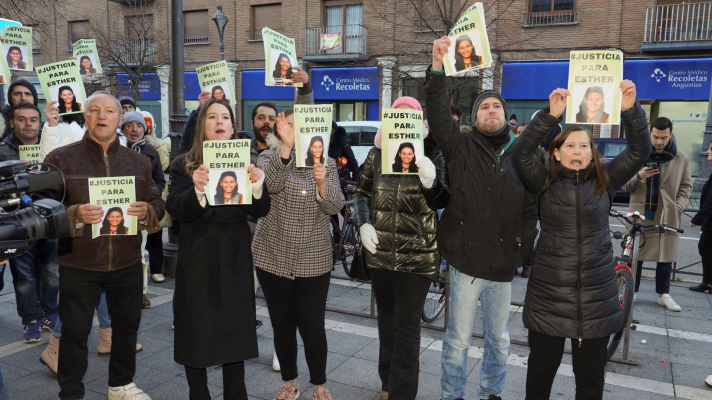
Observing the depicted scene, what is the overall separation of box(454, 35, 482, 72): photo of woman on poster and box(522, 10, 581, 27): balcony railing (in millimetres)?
17259

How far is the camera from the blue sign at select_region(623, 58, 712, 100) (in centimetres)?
1695

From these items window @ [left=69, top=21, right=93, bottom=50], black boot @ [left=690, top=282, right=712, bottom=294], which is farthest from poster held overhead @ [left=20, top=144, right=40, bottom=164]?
window @ [left=69, top=21, right=93, bottom=50]

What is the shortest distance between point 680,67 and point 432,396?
57.4 ft

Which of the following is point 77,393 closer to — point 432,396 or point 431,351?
point 432,396

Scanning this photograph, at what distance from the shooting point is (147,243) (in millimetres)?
6406

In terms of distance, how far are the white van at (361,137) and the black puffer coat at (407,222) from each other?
11.7 meters

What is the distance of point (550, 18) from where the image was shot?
1869cm

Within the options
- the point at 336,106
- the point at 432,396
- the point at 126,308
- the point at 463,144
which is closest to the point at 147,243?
the point at 126,308

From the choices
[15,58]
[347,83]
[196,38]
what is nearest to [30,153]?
[15,58]

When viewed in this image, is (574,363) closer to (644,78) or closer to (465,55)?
(465,55)

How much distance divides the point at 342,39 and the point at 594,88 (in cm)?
2005

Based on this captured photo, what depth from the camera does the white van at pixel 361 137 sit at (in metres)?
15.1

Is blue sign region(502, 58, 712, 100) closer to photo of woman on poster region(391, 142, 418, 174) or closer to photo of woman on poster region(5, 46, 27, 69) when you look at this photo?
photo of woman on poster region(5, 46, 27, 69)

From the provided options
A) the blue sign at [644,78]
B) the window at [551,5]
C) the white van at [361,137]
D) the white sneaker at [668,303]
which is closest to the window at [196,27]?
the white van at [361,137]
